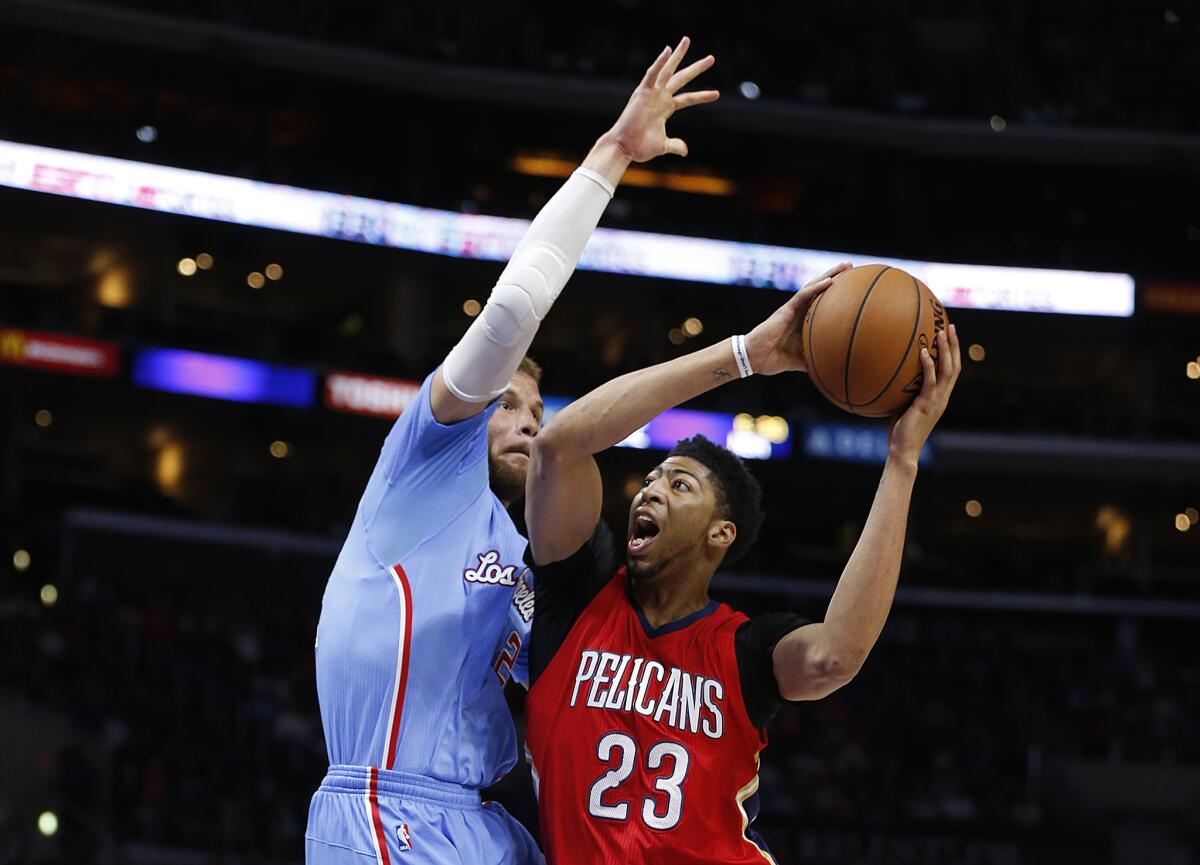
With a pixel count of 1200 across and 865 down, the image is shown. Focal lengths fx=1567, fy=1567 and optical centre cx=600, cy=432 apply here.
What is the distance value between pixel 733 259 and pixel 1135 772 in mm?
10634

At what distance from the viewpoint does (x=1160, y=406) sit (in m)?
31.2

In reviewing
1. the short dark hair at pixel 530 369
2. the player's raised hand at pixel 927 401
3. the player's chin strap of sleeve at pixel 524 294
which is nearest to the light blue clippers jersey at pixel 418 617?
the player's chin strap of sleeve at pixel 524 294

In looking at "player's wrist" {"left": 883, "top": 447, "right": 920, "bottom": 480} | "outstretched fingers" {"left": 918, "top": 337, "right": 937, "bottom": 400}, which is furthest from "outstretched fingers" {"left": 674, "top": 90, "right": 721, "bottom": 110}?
"player's wrist" {"left": 883, "top": 447, "right": 920, "bottom": 480}

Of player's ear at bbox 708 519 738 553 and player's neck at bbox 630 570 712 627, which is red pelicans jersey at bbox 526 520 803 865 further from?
player's ear at bbox 708 519 738 553

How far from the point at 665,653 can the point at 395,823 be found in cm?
80

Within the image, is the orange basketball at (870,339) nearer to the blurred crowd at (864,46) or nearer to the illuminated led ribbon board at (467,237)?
the illuminated led ribbon board at (467,237)

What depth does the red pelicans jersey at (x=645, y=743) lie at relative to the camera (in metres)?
3.71

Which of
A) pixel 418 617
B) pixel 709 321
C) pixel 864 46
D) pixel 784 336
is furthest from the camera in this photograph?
pixel 864 46

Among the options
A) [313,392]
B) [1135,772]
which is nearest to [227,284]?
[313,392]

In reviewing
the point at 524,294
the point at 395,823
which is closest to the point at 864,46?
the point at 524,294

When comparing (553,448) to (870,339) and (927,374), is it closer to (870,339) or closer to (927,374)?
(870,339)

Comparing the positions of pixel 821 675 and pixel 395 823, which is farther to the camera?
pixel 821 675

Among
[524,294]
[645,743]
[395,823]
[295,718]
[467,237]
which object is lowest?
[395,823]

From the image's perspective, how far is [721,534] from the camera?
4066mm
